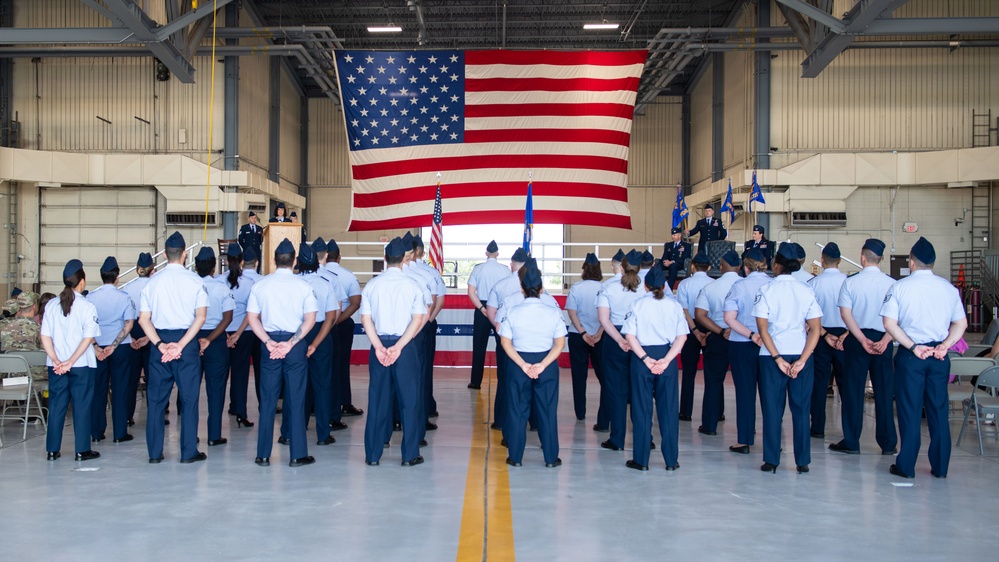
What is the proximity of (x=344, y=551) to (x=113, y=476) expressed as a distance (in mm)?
2697

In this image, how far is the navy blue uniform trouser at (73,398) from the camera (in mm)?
6508

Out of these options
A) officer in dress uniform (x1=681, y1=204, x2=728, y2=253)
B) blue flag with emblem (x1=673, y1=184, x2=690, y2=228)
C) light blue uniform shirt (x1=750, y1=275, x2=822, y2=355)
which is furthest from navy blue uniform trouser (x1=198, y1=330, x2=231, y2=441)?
blue flag with emblem (x1=673, y1=184, x2=690, y2=228)

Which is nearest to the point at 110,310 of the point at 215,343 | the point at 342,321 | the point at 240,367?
the point at 215,343

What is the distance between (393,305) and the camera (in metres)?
6.26

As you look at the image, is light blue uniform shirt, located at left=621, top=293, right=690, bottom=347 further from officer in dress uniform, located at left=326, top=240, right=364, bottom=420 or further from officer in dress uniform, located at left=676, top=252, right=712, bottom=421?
officer in dress uniform, located at left=326, top=240, right=364, bottom=420

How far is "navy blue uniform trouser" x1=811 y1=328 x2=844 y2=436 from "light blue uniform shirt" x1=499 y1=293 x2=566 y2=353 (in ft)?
9.35

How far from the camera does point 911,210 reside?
21.9 m

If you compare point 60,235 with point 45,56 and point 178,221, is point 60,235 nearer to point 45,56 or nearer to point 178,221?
point 178,221

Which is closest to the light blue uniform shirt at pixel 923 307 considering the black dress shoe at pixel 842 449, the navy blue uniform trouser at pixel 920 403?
the navy blue uniform trouser at pixel 920 403

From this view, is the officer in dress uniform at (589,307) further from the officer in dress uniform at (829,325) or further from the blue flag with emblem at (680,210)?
the blue flag with emblem at (680,210)

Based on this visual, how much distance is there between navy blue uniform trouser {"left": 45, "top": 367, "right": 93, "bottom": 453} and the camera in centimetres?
651

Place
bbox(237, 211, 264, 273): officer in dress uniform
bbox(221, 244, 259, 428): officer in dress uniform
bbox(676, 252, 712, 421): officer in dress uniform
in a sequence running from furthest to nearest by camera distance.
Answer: bbox(237, 211, 264, 273): officer in dress uniform, bbox(676, 252, 712, 421): officer in dress uniform, bbox(221, 244, 259, 428): officer in dress uniform

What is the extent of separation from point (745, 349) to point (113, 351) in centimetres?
573

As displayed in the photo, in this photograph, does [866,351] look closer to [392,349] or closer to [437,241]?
[392,349]
